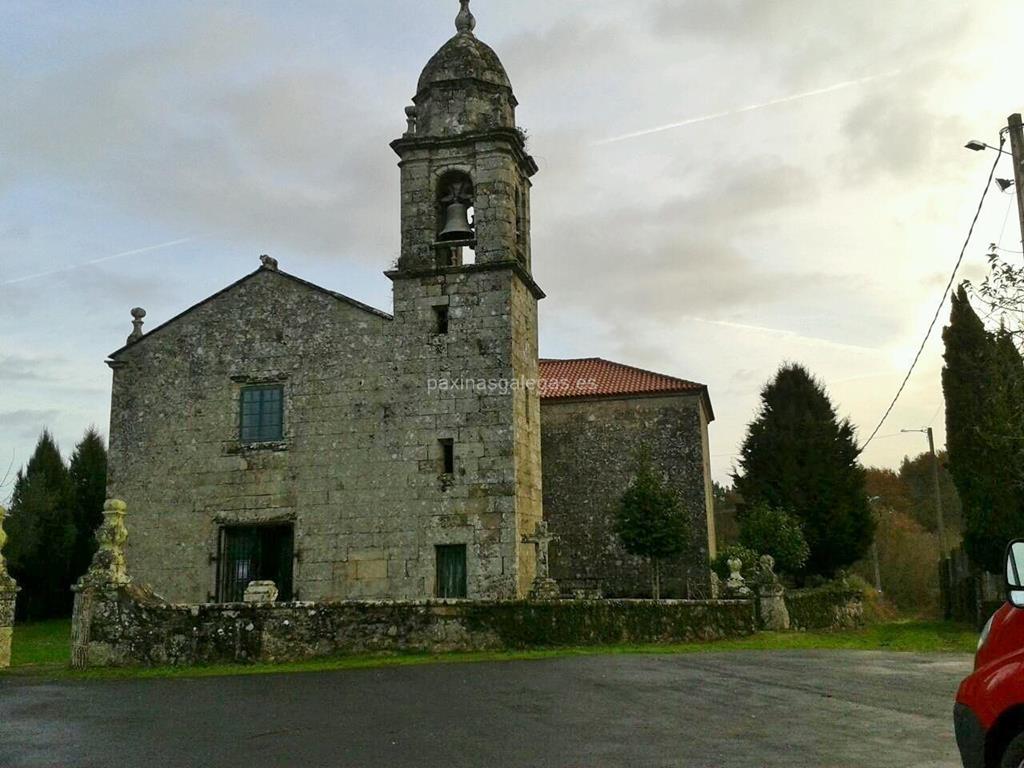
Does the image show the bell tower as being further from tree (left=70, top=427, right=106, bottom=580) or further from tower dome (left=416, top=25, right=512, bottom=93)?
tree (left=70, top=427, right=106, bottom=580)

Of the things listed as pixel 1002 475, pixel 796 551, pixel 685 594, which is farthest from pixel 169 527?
pixel 1002 475

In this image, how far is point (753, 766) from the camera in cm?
626

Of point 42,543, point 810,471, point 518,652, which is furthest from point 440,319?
point 42,543

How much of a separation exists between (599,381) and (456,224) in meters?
9.44

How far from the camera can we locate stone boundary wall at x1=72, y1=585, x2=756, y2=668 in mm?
14141

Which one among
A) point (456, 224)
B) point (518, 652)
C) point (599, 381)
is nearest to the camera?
point (518, 652)

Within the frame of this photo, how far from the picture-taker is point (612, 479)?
89.0 ft

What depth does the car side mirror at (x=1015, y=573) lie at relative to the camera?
12.7 feet

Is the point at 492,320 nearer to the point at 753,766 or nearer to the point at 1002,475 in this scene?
the point at 1002,475

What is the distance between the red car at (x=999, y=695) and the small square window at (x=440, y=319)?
17117 millimetres

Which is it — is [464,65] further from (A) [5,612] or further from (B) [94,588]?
(A) [5,612]

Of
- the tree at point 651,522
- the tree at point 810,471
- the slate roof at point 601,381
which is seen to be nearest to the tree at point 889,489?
the tree at point 810,471

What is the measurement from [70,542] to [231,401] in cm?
1871

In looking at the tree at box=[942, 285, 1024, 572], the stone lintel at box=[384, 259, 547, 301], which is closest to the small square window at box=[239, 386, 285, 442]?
the stone lintel at box=[384, 259, 547, 301]
